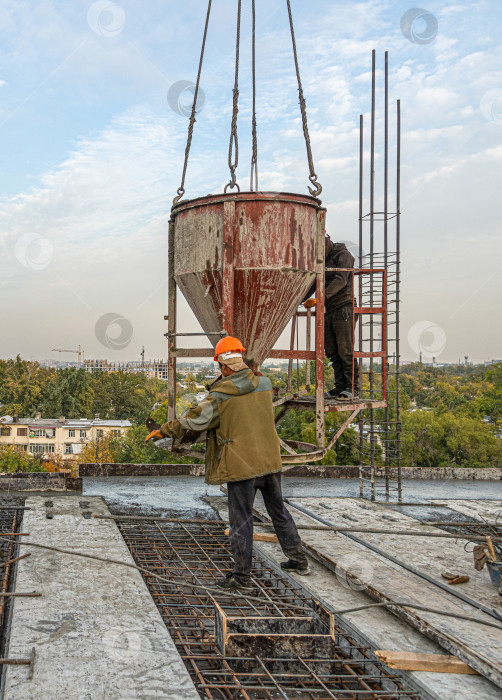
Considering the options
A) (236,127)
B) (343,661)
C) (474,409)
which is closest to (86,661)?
(343,661)

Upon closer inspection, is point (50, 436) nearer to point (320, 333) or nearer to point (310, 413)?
point (310, 413)

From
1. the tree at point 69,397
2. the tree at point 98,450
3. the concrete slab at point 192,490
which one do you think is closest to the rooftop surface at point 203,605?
the concrete slab at point 192,490

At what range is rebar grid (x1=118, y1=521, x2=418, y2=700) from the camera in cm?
347

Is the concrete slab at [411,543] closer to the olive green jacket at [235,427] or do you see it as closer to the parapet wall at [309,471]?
the olive green jacket at [235,427]

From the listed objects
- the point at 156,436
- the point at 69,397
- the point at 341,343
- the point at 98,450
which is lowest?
the point at 98,450

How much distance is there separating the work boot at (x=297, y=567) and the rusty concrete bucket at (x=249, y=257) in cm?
222

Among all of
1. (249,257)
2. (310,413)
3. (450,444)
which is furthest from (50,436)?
(249,257)

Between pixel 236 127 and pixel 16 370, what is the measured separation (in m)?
94.0

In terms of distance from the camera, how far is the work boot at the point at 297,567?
5.31 meters

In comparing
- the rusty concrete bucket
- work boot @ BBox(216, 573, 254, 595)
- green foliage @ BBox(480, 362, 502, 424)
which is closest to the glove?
work boot @ BBox(216, 573, 254, 595)

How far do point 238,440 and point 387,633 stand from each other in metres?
1.76

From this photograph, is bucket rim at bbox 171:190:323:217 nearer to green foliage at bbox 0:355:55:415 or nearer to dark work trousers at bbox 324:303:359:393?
dark work trousers at bbox 324:303:359:393

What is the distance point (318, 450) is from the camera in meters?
6.48

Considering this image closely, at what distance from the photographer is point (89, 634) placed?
3838 millimetres
